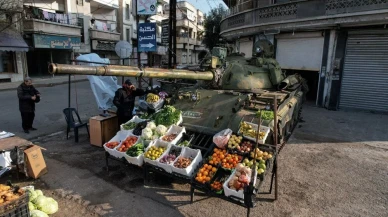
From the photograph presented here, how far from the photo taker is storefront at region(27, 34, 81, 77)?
21.0 metres

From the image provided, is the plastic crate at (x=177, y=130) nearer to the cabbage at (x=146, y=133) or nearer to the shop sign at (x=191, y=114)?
the cabbage at (x=146, y=133)

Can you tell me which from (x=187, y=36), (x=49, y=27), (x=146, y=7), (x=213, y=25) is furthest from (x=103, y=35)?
(x=187, y=36)

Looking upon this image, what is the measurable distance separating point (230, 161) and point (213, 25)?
96.9 feet

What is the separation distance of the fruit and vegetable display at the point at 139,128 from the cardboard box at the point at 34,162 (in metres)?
1.94

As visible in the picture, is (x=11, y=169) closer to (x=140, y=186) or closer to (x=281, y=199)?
(x=140, y=186)

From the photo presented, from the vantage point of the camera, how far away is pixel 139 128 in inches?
237

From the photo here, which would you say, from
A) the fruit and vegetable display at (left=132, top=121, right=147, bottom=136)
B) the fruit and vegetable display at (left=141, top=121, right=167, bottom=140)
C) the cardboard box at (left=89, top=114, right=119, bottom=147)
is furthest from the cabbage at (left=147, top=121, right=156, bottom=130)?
the cardboard box at (left=89, top=114, right=119, bottom=147)

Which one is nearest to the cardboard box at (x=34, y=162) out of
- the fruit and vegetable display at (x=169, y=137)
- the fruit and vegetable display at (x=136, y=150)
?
the fruit and vegetable display at (x=136, y=150)

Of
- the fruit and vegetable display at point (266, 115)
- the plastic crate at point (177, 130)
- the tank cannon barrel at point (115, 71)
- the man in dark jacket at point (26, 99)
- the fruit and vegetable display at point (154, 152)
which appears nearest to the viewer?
the tank cannon barrel at point (115, 71)

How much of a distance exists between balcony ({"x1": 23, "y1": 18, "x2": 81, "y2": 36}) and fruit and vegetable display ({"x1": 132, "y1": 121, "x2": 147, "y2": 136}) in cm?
1801

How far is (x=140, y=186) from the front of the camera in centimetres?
515

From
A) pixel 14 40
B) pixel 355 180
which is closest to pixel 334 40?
pixel 355 180

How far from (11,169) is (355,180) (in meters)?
7.07

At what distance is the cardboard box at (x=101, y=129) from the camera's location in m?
6.99
